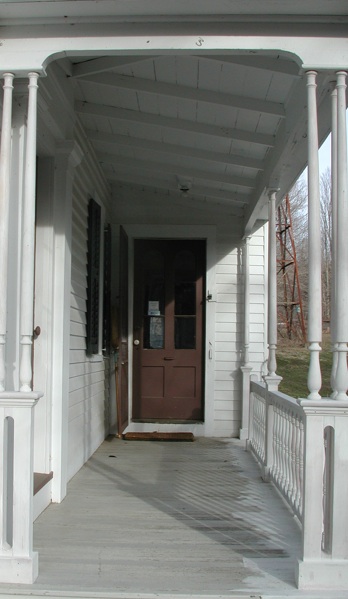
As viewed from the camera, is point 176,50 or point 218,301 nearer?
point 176,50

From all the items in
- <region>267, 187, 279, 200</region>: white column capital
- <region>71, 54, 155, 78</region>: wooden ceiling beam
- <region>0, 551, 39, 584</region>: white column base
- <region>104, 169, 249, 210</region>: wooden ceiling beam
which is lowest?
<region>0, 551, 39, 584</region>: white column base

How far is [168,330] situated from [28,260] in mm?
4096

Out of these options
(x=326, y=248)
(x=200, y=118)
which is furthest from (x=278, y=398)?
(x=326, y=248)

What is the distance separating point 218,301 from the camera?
6523mm

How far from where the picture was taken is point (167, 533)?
10.6ft

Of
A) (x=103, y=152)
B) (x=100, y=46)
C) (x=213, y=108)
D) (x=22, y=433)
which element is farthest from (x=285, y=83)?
(x=22, y=433)

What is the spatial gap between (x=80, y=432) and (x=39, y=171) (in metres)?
2.00

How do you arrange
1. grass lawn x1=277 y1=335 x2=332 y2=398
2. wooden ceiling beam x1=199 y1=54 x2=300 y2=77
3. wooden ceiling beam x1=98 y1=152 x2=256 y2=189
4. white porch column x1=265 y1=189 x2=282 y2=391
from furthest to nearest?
grass lawn x1=277 y1=335 x2=332 y2=398
wooden ceiling beam x1=98 y1=152 x2=256 y2=189
white porch column x1=265 y1=189 x2=282 y2=391
wooden ceiling beam x1=199 y1=54 x2=300 y2=77

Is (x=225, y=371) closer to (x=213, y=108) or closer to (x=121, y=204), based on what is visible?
(x=121, y=204)

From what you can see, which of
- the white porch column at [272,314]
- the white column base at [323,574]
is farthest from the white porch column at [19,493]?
the white porch column at [272,314]

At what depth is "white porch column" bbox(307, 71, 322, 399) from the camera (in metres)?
2.53

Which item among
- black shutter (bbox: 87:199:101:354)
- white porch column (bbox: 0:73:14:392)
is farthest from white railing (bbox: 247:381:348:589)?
black shutter (bbox: 87:199:101:354)

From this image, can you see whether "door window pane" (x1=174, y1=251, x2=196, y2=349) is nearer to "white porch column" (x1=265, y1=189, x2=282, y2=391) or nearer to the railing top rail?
the railing top rail

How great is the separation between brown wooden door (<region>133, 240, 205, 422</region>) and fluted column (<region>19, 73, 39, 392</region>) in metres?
4.01
